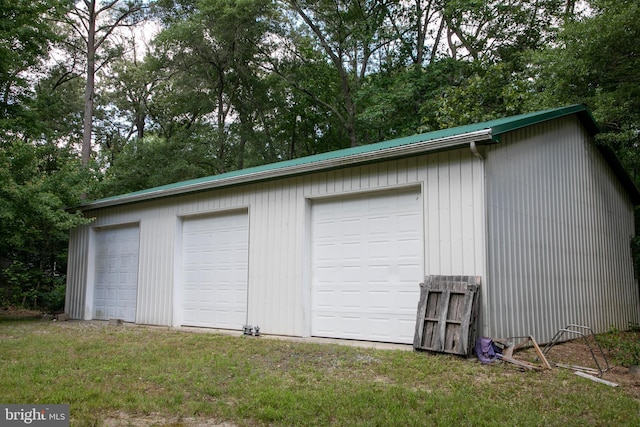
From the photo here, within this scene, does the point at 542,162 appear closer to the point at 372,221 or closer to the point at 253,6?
the point at 372,221

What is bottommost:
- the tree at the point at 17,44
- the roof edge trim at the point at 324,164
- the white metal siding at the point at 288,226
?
the white metal siding at the point at 288,226

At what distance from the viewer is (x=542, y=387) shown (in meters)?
4.66

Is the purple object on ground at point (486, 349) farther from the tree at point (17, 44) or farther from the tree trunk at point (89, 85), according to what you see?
the tree trunk at point (89, 85)

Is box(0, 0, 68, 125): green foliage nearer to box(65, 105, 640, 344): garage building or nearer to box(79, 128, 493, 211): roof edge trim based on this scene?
box(79, 128, 493, 211): roof edge trim

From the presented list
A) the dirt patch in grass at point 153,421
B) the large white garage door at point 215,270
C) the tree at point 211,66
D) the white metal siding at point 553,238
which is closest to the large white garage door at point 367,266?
the white metal siding at point 553,238

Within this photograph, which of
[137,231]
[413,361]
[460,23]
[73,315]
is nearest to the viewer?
[413,361]

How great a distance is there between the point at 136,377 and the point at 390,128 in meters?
15.9

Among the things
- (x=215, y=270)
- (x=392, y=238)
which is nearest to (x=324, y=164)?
(x=392, y=238)

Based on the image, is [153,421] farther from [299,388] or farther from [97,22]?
[97,22]

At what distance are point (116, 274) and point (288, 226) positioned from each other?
17.5 ft

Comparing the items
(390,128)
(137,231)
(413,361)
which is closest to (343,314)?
(413,361)

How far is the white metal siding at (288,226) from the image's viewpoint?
254 inches

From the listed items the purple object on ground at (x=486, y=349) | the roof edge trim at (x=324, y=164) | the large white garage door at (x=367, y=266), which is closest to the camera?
the purple object on ground at (x=486, y=349)

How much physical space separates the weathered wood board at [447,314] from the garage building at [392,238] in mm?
197
